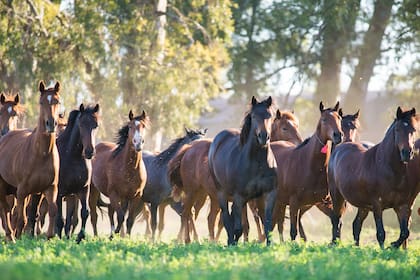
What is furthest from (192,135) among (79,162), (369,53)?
(369,53)

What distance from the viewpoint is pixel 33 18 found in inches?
1170

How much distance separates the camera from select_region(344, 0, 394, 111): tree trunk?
113 feet

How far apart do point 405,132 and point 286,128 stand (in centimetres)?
545

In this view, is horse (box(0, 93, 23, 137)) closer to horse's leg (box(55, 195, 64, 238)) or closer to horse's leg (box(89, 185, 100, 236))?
horse's leg (box(89, 185, 100, 236))

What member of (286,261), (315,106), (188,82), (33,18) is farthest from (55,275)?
(315,106)

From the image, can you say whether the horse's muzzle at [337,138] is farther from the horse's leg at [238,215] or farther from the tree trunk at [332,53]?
the tree trunk at [332,53]

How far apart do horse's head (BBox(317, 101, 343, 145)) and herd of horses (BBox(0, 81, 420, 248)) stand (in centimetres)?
2

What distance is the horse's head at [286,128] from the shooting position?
1875cm

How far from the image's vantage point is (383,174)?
14.0 m

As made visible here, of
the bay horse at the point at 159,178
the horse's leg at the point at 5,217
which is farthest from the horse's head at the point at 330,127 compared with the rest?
the horse's leg at the point at 5,217

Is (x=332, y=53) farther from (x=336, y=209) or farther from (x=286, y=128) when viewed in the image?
(x=336, y=209)

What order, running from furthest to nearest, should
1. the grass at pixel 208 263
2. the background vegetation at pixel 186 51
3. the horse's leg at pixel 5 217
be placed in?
the background vegetation at pixel 186 51, the horse's leg at pixel 5 217, the grass at pixel 208 263

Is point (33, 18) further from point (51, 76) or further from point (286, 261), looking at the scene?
point (286, 261)

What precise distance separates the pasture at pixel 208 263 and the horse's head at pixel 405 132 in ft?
5.78
